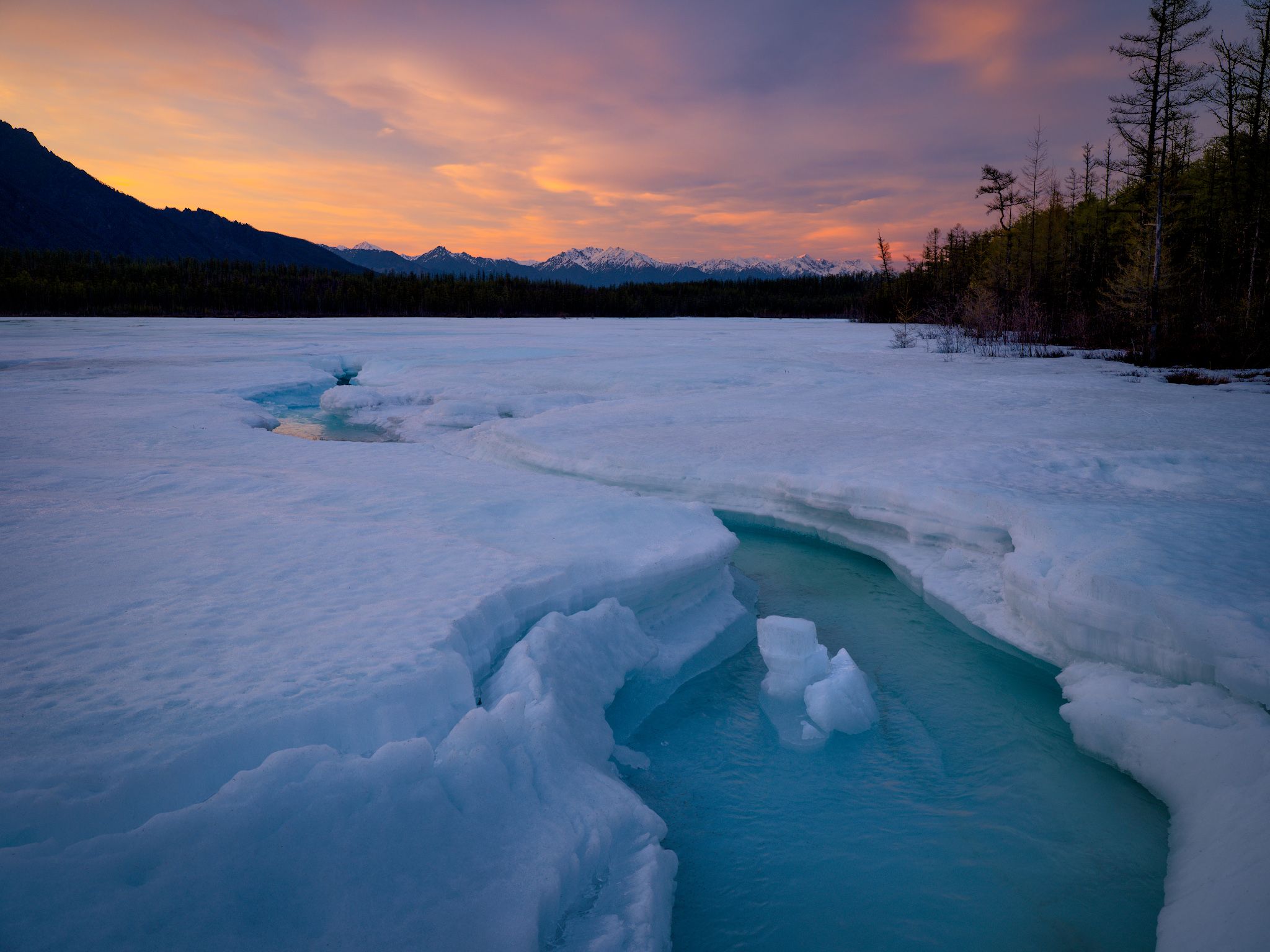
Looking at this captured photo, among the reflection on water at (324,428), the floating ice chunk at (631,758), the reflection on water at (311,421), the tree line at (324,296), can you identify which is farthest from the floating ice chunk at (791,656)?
the tree line at (324,296)

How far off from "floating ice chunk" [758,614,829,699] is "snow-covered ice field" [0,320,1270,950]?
0.56 metres

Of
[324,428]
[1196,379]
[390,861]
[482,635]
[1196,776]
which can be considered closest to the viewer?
[390,861]

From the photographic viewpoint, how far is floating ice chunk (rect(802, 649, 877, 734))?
325cm

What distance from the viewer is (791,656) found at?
3.43 meters

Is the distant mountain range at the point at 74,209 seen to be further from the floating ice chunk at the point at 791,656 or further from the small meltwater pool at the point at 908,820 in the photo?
the small meltwater pool at the point at 908,820

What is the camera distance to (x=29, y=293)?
38750 millimetres

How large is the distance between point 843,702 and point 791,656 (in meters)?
0.33

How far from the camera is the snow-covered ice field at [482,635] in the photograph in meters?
1.68

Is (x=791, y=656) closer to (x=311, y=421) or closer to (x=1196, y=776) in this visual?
(x=1196, y=776)

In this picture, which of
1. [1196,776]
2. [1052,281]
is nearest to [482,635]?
[1196,776]

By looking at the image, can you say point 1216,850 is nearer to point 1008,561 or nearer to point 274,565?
point 1008,561

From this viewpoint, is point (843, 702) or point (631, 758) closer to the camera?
point (631, 758)

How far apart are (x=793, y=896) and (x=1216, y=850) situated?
1394 millimetres

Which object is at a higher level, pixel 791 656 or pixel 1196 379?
pixel 1196 379
